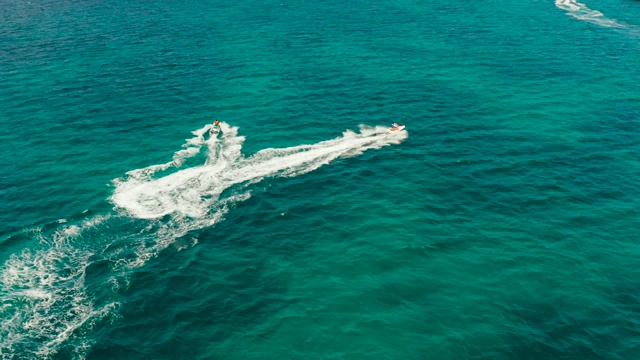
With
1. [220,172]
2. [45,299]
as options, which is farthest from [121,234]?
[220,172]

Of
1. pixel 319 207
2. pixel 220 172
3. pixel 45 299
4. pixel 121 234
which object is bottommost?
pixel 45 299

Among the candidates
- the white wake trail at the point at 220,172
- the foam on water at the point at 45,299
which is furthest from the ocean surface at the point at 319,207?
the white wake trail at the point at 220,172

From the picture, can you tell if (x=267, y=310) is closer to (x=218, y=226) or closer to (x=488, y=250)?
(x=218, y=226)

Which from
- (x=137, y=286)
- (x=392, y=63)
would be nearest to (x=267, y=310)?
(x=137, y=286)

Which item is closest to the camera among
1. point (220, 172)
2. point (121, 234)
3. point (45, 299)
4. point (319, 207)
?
point (45, 299)

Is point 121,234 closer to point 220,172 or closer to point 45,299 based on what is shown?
point 45,299
